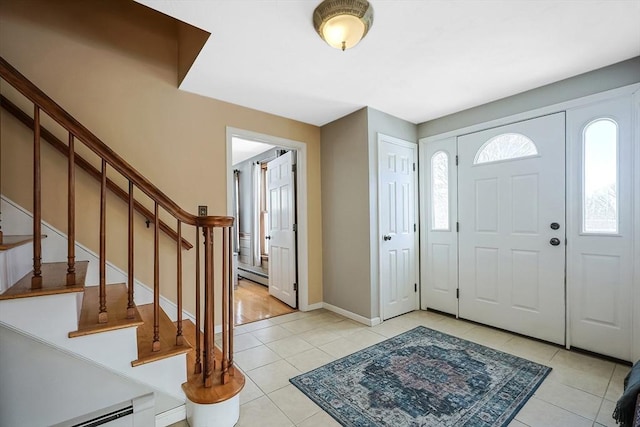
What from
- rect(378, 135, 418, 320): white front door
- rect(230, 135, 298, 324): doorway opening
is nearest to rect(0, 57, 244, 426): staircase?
rect(230, 135, 298, 324): doorway opening

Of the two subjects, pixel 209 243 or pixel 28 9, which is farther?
pixel 28 9

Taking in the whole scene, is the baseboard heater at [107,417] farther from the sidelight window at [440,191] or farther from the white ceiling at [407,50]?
the sidelight window at [440,191]

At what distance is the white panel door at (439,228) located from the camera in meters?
3.29

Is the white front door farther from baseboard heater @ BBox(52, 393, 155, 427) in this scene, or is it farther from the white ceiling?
baseboard heater @ BBox(52, 393, 155, 427)

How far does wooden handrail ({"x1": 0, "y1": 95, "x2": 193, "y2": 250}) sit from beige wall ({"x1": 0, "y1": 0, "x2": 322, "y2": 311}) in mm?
77

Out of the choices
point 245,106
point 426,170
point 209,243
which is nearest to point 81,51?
point 245,106

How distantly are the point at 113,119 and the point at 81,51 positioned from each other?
530mm

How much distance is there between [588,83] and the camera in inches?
94.3

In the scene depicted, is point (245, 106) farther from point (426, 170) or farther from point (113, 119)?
point (426, 170)

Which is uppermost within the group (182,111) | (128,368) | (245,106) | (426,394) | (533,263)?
(245,106)

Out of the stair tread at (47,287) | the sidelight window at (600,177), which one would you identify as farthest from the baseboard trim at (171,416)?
the sidelight window at (600,177)

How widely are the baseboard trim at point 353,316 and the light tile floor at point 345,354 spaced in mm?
60

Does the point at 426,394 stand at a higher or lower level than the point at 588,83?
lower

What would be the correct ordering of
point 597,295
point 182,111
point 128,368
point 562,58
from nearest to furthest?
point 128,368, point 562,58, point 597,295, point 182,111
